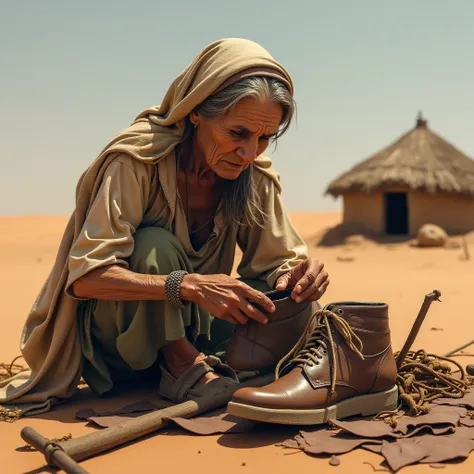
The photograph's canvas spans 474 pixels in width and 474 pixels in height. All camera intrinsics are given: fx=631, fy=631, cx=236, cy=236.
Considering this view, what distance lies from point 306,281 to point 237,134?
0.75 m

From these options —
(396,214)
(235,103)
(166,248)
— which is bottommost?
(396,214)

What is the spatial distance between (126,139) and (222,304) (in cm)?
94

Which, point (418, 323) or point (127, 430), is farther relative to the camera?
point (418, 323)

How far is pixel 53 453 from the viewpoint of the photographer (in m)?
2.04

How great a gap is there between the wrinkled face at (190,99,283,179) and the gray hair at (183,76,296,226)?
0.03 m

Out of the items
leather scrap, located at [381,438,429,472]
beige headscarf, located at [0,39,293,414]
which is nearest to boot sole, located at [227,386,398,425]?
leather scrap, located at [381,438,429,472]

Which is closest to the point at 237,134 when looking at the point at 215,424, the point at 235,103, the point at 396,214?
the point at 235,103

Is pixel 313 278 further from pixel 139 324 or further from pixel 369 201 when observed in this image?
pixel 369 201

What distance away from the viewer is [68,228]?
3.02 m

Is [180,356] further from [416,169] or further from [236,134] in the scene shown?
[416,169]

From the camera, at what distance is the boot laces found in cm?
249

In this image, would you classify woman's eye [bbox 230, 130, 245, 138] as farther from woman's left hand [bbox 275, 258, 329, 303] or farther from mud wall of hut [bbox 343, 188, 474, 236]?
mud wall of hut [bbox 343, 188, 474, 236]

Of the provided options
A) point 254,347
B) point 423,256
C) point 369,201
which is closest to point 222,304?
point 254,347

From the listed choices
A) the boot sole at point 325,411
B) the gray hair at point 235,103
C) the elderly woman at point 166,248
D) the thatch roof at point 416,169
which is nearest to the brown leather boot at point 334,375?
the boot sole at point 325,411
